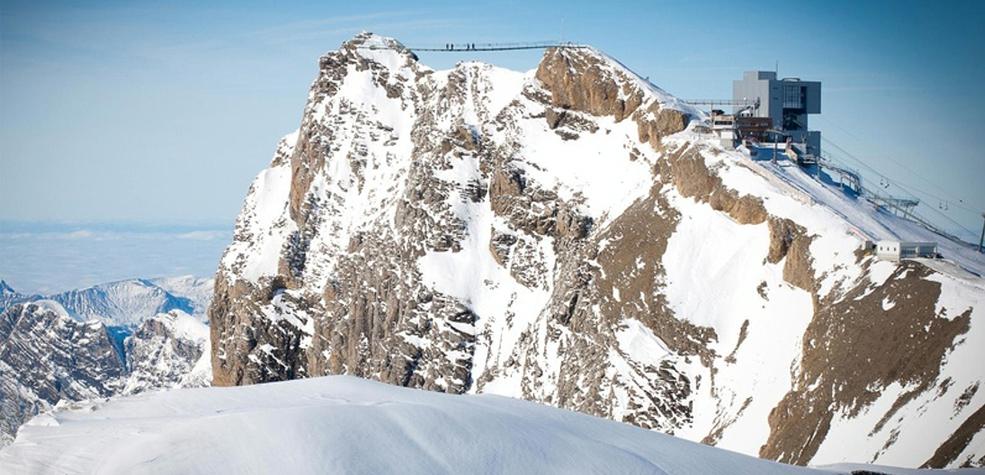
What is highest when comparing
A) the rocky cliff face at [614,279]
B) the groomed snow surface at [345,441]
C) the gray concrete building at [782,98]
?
the gray concrete building at [782,98]

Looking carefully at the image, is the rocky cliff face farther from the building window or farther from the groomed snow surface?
the groomed snow surface

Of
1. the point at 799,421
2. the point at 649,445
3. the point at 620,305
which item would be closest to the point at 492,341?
the point at 620,305

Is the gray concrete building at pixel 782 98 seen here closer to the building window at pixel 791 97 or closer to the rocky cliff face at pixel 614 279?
the building window at pixel 791 97

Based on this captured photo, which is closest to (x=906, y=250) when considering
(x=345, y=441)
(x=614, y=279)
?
(x=614, y=279)

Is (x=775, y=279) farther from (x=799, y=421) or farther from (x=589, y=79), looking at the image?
(x=589, y=79)

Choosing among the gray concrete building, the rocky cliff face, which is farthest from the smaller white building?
the gray concrete building

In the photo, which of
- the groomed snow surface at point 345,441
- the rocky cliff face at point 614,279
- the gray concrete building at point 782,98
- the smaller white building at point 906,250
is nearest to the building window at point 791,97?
the gray concrete building at point 782,98

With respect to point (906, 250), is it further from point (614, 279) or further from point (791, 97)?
point (791, 97)
